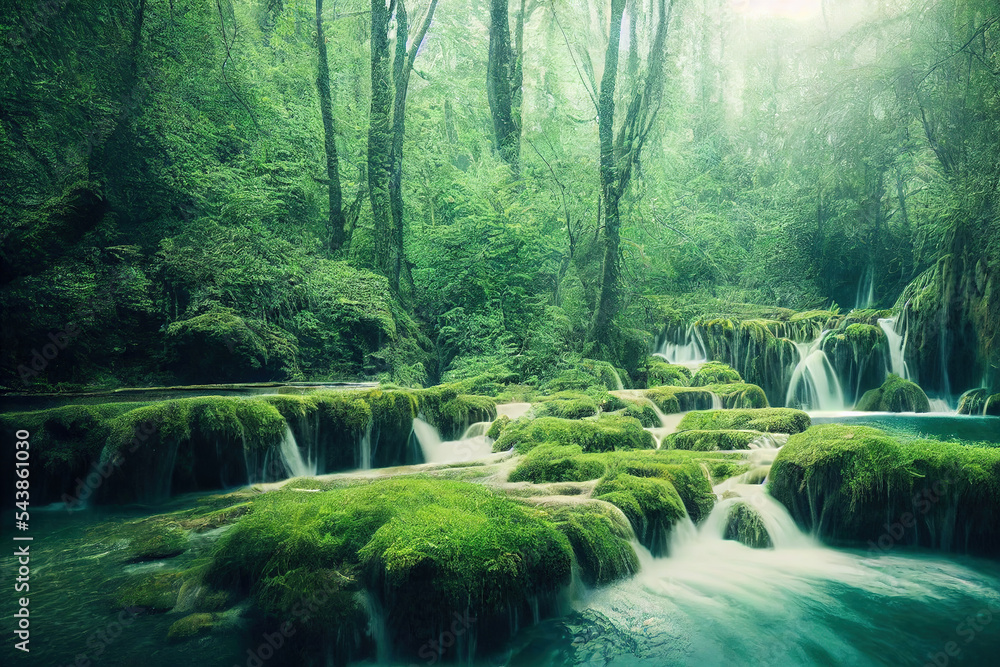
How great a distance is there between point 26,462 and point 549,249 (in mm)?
12188

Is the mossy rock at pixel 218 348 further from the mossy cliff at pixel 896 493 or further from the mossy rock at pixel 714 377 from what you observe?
the mossy rock at pixel 714 377

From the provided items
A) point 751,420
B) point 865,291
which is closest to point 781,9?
point 865,291

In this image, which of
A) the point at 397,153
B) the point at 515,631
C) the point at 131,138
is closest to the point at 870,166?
the point at 397,153

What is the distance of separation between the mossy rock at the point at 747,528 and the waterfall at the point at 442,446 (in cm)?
406

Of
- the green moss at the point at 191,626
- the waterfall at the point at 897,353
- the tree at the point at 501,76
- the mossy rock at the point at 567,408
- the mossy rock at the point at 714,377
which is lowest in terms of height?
the green moss at the point at 191,626

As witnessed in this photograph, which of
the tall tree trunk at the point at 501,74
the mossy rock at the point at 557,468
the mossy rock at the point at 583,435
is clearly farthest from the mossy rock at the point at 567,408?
the tall tree trunk at the point at 501,74

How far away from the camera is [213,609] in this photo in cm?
371

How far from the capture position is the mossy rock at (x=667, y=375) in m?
14.1

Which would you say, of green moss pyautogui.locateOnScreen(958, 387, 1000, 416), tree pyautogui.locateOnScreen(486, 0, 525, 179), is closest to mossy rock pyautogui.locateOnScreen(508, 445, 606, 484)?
green moss pyautogui.locateOnScreen(958, 387, 1000, 416)

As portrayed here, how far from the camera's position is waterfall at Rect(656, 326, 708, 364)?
16031 millimetres

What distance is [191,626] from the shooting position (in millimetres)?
3553

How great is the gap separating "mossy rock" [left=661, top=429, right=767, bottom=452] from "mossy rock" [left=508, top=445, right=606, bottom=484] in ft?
7.36

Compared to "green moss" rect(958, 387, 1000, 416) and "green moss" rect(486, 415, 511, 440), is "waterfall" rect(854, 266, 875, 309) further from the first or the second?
"green moss" rect(486, 415, 511, 440)

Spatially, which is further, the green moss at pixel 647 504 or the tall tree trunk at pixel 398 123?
the tall tree trunk at pixel 398 123
